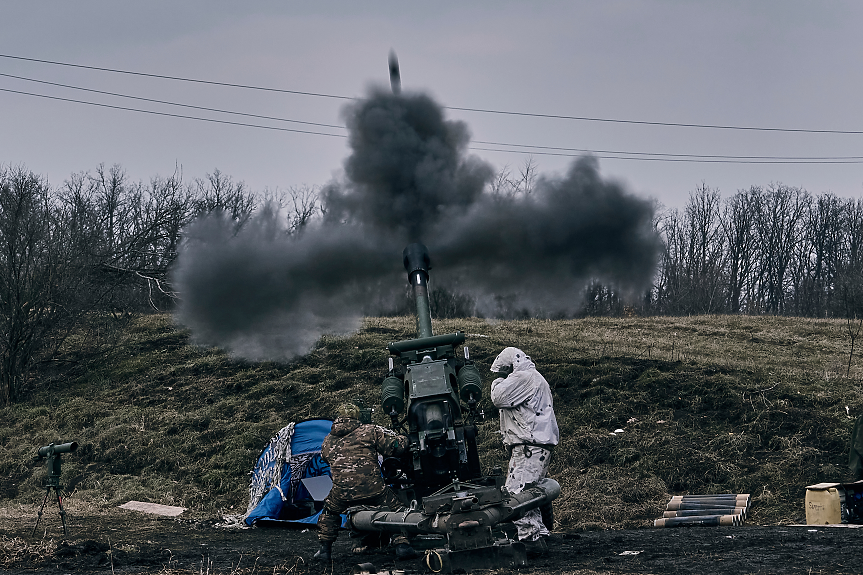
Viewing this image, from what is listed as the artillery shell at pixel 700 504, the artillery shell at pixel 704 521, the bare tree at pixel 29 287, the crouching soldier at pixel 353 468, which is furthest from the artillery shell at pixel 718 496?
the bare tree at pixel 29 287

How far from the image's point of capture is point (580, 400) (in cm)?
1795

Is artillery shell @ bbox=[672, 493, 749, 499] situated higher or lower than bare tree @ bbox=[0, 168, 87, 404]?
lower

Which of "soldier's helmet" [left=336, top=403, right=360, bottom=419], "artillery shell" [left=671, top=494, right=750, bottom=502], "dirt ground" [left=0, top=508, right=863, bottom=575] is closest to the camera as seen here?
"dirt ground" [left=0, top=508, right=863, bottom=575]

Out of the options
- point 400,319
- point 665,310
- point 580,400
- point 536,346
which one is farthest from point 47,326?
point 665,310

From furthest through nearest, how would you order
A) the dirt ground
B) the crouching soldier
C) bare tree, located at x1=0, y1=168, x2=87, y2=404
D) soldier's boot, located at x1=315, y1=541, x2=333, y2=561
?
bare tree, located at x1=0, y1=168, x2=87, y2=404 → the crouching soldier → soldier's boot, located at x1=315, y1=541, x2=333, y2=561 → the dirt ground

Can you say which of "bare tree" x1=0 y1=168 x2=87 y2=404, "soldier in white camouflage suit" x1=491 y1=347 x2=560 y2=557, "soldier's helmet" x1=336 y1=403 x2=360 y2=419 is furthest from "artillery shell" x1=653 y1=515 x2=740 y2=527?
"bare tree" x1=0 y1=168 x2=87 y2=404

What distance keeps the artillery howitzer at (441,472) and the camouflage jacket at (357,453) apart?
Result: 0.25 metres

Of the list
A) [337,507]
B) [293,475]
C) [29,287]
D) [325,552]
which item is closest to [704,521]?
[337,507]

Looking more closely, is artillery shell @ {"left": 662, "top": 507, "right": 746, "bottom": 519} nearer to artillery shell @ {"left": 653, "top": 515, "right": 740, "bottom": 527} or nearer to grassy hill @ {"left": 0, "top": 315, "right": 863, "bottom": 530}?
artillery shell @ {"left": 653, "top": 515, "right": 740, "bottom": 527}

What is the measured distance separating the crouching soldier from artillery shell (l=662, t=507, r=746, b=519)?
14.0ft

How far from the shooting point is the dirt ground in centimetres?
770

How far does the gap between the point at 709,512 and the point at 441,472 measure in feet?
13.9

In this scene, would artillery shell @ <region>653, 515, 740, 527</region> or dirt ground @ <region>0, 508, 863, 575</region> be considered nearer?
dirt ground @ <region>0, 508, 863, 575</region>

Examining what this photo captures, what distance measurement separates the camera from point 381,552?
9828mm
